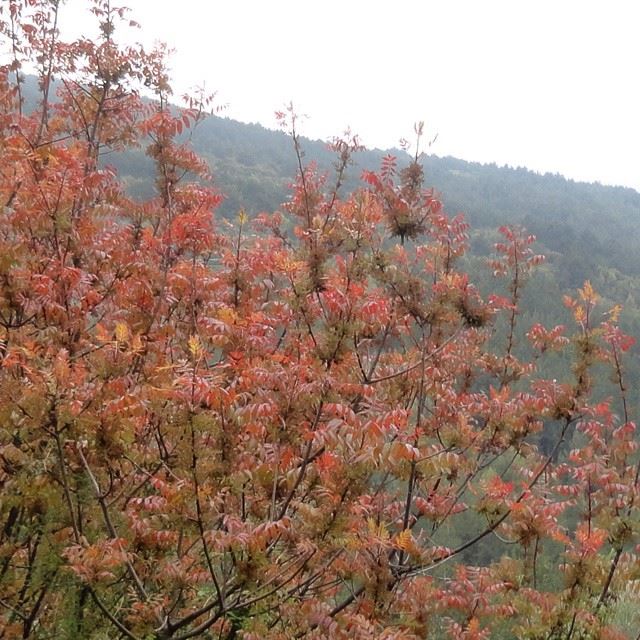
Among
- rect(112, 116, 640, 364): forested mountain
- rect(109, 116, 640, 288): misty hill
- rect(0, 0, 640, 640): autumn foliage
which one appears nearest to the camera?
rect(0, 0, 640, 640): autumn foliage

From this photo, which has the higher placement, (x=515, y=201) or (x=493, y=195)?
(x=493, y=195)

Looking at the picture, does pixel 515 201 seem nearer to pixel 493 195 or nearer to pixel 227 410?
pixel 493 195

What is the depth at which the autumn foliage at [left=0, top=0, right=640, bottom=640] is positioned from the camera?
3.34 m

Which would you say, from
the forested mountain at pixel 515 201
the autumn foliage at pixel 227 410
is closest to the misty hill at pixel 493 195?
the forested mountain at pixel 515 201

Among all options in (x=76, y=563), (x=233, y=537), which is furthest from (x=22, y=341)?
(x=233, y=537)

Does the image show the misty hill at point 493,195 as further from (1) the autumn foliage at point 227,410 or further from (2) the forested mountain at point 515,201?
(1) the autumn foliage at point 227,410

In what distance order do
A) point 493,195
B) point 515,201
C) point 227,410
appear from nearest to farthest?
point 227,410, point 515,201, point 493,195

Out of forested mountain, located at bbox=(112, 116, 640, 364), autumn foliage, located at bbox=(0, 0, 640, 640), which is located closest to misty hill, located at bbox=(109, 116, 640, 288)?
forested mountain, located at bbox=(112, 116, 640, 364)

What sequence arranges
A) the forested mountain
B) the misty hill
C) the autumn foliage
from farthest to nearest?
the misty hill
the forested mountain
the autumn foliage

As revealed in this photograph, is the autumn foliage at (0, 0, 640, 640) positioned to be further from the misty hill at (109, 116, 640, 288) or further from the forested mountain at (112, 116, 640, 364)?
the misty hill at (109, 116, 640, 288)

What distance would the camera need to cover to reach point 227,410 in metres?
3.52

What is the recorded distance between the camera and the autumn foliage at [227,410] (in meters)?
3.34

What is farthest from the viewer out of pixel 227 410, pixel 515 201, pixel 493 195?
pixel 493 195

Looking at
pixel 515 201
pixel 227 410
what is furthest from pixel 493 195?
pixel 227 410
